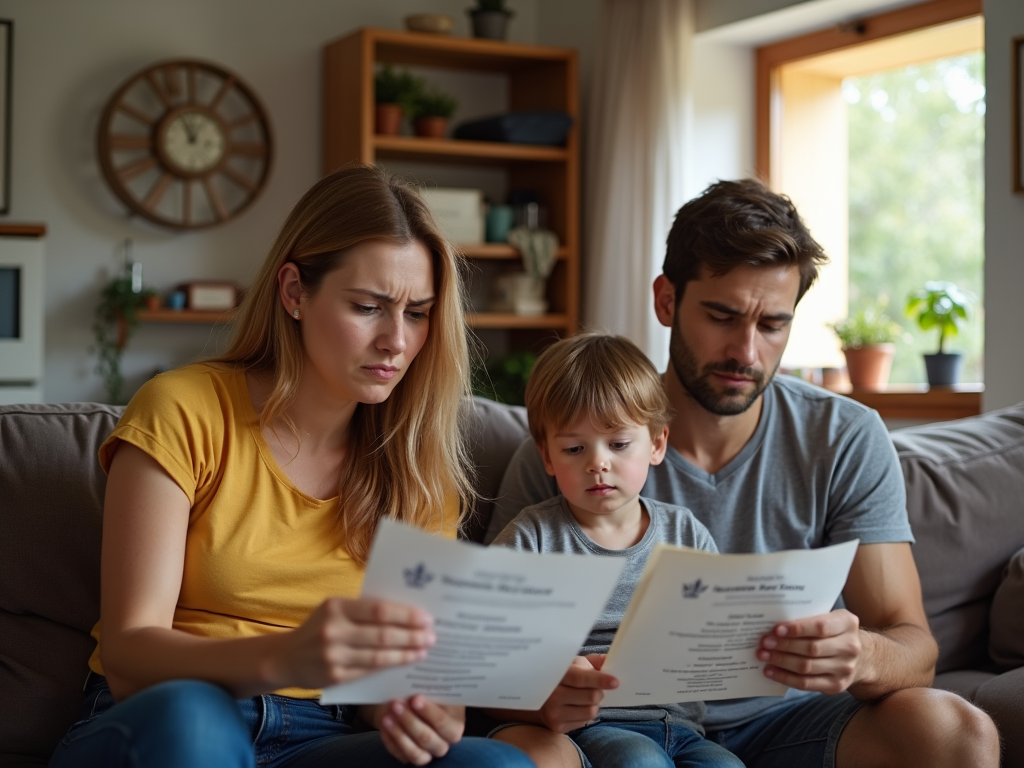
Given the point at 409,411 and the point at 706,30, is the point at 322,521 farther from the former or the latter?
the point at 706,30

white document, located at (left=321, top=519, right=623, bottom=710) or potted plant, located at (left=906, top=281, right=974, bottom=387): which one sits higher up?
potted plant, located at (left=906, top=281, right=974, bottom=387)

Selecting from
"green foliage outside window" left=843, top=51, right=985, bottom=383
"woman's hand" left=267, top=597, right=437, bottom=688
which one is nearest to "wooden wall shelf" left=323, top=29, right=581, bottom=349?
"green foliage outside window" left=843, top=51, right=985, bottom=383

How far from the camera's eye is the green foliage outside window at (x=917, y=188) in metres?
3.80

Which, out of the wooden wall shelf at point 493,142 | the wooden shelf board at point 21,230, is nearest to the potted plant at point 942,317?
the wooden wall shelf at point 493,142

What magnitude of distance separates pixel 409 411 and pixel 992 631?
1.14 metres

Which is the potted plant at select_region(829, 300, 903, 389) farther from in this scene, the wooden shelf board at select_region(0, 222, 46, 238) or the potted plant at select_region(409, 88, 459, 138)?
the wooden shelf board at select_region(0, 222, 46, 238)

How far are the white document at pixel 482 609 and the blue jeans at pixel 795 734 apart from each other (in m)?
0.54

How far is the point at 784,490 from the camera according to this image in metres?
1.83

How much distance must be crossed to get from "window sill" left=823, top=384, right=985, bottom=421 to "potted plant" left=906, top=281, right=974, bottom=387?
53mm

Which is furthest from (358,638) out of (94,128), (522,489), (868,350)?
(94,128)

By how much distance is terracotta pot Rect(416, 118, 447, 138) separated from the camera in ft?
14.6

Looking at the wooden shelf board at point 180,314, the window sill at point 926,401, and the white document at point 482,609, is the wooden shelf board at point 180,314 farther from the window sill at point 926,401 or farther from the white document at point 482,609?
the white document at point 482,609

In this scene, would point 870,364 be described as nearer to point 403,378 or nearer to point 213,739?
point 403,378

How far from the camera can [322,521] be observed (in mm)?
1580
